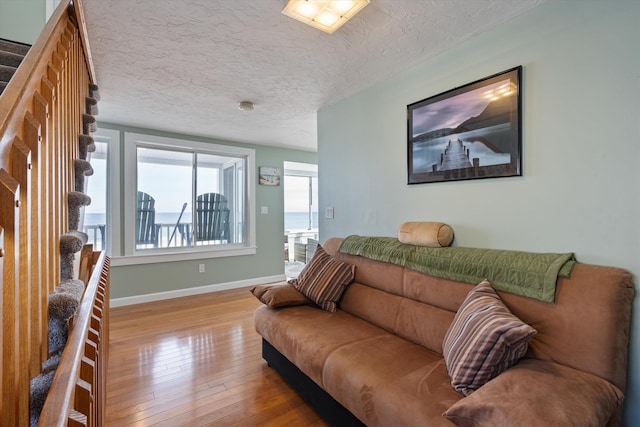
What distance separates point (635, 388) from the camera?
1253mm

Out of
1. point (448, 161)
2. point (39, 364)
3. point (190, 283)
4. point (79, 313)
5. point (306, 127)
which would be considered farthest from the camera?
point (190, 283)

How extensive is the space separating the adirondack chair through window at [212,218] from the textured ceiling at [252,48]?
61.2 inches

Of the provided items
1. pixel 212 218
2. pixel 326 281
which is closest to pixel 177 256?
pixel 212 218

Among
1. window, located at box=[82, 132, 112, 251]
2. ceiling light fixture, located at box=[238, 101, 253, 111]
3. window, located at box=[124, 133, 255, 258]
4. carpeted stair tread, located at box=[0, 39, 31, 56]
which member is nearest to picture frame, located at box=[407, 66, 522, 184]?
ceiling light fixture, located at box=[238, 101, 253, 111]

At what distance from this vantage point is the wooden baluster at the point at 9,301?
0.49m

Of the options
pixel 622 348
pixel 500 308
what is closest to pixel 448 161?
pixel 500 308

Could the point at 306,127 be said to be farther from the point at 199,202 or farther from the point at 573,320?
the point at 573,320

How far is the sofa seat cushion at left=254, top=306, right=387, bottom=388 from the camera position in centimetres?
165

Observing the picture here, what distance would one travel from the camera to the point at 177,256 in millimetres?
4066

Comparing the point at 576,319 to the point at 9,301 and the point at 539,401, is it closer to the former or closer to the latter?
the point at 539,401

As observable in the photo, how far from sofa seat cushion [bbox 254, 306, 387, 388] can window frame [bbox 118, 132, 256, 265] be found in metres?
2.36

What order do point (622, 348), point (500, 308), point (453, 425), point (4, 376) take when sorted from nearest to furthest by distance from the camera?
point (4, 376)
point (453, 425)
point (622, 348)
point (500, 308)

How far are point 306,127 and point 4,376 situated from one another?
3.64m

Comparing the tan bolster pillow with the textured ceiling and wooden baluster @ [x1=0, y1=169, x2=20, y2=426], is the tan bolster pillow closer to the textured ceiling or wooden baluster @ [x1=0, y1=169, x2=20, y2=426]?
the textured ceiling
